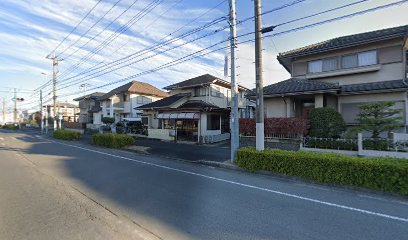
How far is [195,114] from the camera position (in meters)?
21.1

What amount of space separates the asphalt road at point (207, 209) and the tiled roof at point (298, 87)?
8.24 meters

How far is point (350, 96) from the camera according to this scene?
49.6ft

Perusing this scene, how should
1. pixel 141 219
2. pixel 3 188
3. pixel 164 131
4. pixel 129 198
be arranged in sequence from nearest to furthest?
pixel 141 219 → pixel 129 198 → pixel 3 188 → pixel 164 131

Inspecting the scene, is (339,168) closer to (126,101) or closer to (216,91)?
(216,91)

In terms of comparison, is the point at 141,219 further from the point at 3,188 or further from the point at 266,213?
the point at 3,188

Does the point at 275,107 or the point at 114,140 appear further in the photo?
the point at 114,140

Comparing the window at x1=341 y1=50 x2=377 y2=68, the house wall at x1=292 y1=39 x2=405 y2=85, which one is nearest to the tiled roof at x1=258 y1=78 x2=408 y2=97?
the house wall at x1=292 y1=39 x2=405 y2=85

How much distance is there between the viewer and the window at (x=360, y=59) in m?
14.9

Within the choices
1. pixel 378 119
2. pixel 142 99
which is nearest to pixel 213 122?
pixel 378 119

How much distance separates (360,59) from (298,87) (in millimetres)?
4590

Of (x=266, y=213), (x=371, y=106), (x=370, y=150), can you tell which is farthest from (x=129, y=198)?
(x=371, y=106)

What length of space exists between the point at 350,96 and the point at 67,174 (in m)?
16.6

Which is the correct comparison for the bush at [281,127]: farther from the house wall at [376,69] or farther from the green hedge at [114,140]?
the green hedge at [114,140]

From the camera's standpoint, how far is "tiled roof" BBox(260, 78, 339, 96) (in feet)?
46.5
